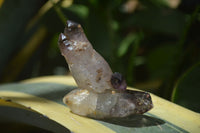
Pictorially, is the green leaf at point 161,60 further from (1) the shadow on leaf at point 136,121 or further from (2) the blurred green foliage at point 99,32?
(1) the shadow on leaf at point 136,121

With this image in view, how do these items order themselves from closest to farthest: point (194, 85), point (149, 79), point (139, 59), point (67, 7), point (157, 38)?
point (194, 85)
point (67, 7)
point (149, 79)
point (157, 38)
point (139, 59)

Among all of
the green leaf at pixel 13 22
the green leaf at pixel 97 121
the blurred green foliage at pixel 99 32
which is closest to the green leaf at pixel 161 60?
the blurred green foliage at pixel 99 32

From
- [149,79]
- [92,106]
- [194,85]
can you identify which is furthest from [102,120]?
[149,79]

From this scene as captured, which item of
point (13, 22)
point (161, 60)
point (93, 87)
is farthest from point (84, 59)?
point (161, 60)

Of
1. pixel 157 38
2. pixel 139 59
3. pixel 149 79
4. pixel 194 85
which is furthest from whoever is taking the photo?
pixel 139 59

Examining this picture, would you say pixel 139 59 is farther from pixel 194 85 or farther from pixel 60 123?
pixel 60 123

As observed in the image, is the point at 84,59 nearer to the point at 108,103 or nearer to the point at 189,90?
the point at 108,103

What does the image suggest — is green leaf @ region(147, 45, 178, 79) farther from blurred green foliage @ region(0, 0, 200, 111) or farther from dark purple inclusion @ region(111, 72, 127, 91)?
dark purple inclusion @ region(111, 72, 127, 91)
